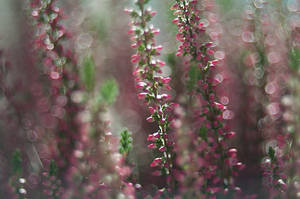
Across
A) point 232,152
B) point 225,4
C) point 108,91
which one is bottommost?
point 232,152

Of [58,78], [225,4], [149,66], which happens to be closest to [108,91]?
[149,66]

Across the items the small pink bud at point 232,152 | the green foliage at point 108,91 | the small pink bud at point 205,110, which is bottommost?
the small pink bud at point 232,152

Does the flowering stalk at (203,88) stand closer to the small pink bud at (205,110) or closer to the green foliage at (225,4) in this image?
the small pink bud at (205,110)

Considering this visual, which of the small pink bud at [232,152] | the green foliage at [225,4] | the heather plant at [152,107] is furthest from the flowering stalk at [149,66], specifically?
the green foliage at [225,4]

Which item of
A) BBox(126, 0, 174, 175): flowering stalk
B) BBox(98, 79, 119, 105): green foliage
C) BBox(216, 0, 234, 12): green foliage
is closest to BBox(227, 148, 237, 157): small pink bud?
BBox(126, 0, 174, 175): flowering stalk

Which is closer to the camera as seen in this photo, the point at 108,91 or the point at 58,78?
→ the point at 108,91

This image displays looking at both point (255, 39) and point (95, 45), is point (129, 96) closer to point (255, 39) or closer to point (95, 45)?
point (95, 45)

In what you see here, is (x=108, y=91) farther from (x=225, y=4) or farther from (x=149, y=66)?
(x=225, y=4)

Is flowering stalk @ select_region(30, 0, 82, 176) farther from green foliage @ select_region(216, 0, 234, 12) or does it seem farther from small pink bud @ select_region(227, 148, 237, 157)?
green foliage @ select_region(216, 0, 234, 12)

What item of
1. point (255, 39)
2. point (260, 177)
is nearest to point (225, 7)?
point (255, 39)
